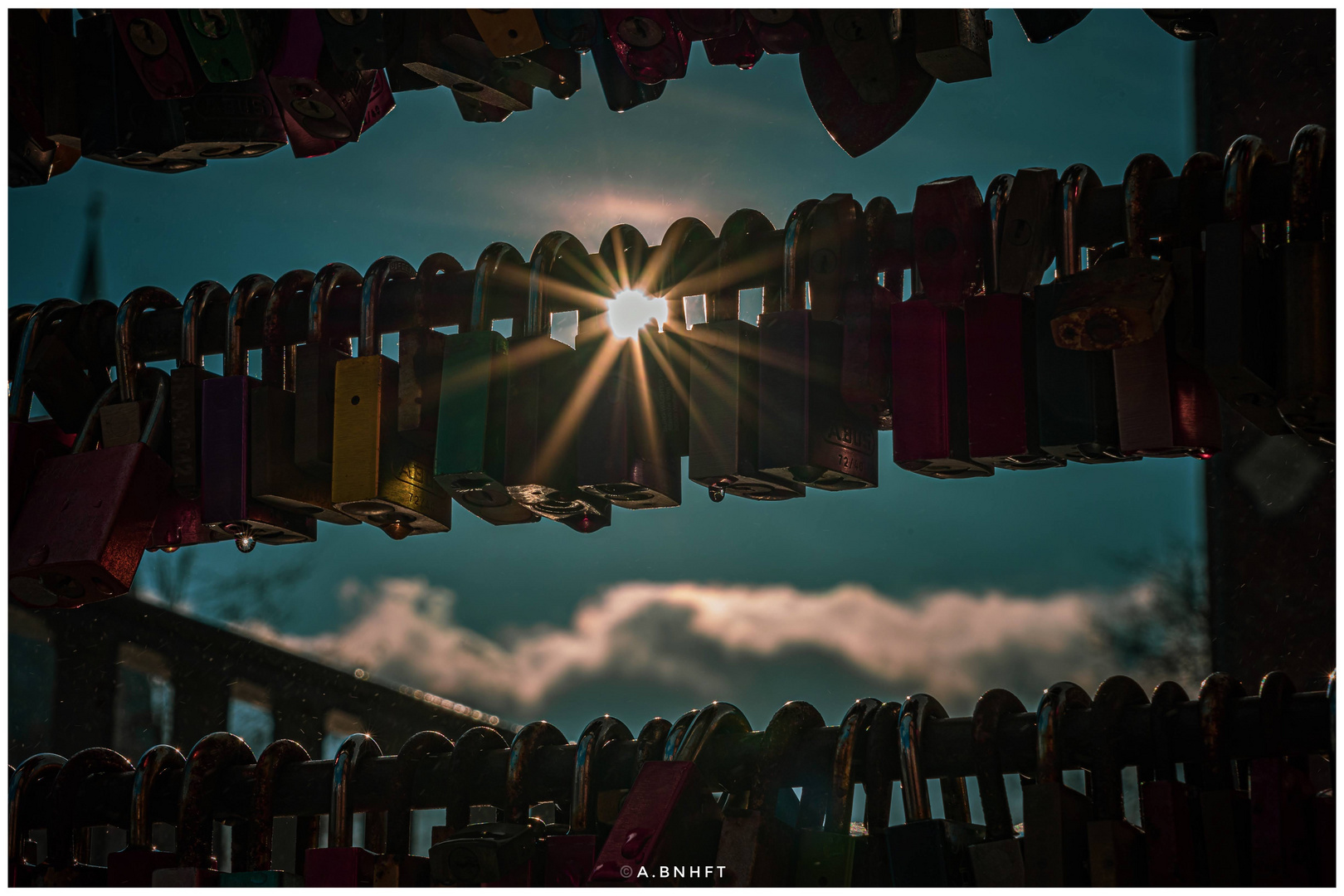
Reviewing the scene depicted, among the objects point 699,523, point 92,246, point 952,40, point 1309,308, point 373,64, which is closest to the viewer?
point 1309,308

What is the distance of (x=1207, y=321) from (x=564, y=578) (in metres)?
0.75

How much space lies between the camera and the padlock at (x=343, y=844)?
2.65 feet

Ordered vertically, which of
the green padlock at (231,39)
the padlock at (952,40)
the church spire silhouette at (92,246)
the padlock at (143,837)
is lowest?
the padlock at (143,837)

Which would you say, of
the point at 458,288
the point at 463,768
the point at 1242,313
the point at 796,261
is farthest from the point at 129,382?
the point at 1242,313

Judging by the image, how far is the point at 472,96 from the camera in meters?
0.86

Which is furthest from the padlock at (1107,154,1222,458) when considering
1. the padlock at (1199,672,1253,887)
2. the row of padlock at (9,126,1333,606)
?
the padlock at (1199,672,1253,887)

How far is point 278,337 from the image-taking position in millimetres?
911

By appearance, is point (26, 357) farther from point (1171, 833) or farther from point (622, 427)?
point (1171, 833)

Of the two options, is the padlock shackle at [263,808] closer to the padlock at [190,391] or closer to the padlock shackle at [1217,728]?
the padlock at [190,391]

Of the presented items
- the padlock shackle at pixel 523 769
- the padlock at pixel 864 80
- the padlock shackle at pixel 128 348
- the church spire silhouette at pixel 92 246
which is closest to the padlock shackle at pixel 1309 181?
the padlock at pixel 864 80

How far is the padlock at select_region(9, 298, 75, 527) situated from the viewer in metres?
0.89

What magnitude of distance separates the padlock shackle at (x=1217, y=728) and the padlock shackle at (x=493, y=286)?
1.38 ft

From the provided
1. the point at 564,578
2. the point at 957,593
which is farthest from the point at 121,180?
the point at 957,593

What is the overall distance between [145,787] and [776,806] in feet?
1.26
